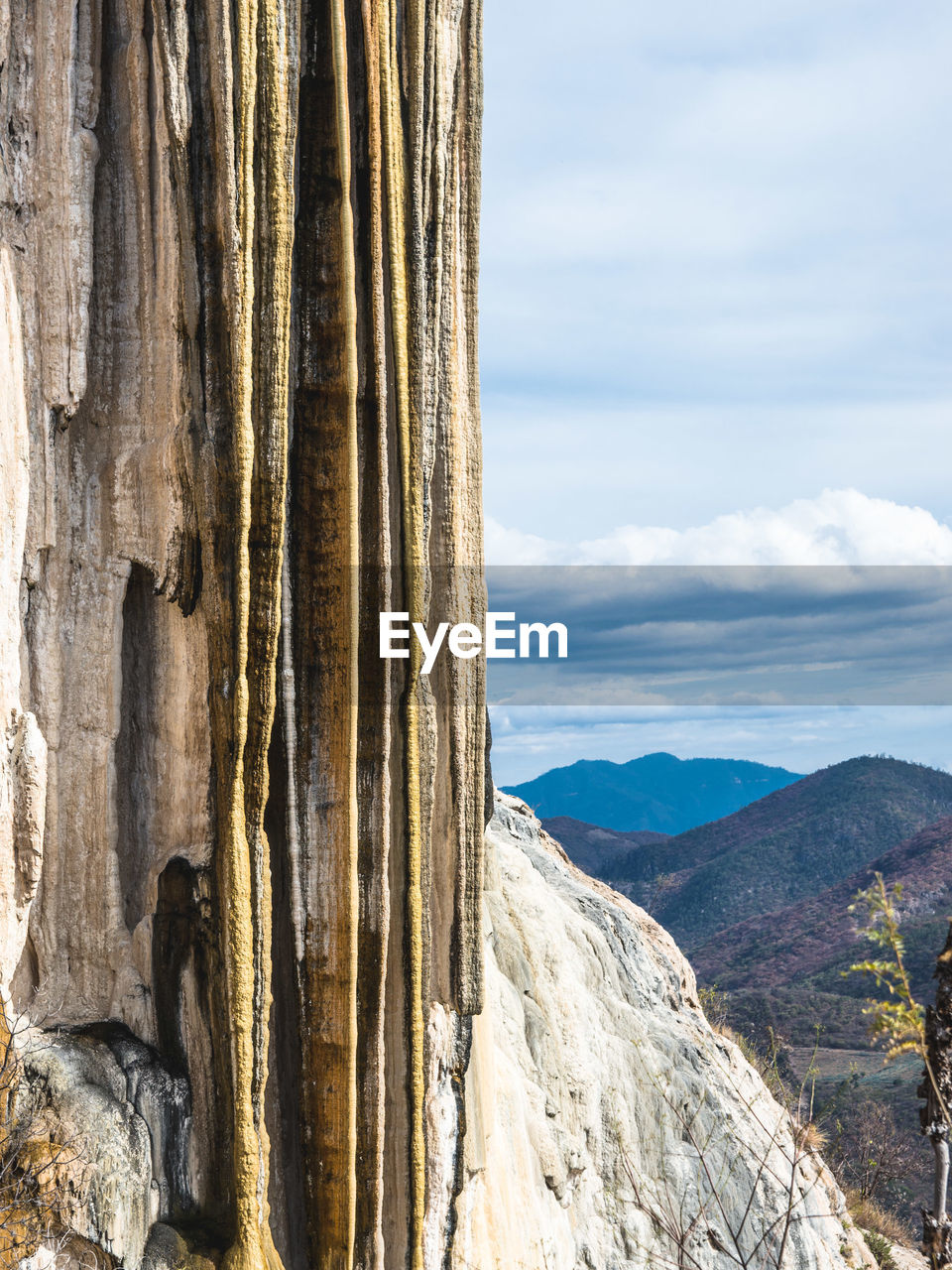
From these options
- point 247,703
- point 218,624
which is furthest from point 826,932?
point 218,624

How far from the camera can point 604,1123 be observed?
6699mm

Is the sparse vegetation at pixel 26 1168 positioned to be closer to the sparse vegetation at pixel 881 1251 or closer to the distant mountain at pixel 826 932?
the sparse vegetation at pixel 881 1251

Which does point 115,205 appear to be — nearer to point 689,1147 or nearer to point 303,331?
point 303,331

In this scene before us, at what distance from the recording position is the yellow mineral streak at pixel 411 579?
436 cm

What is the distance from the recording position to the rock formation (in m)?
3.76

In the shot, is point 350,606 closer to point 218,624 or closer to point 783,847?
point 218,624

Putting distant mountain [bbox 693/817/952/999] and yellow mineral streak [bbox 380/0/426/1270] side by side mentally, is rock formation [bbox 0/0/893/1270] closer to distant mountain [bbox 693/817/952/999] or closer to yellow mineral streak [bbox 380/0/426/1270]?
yellow mineral streak [bbox 380/0/426/1270]

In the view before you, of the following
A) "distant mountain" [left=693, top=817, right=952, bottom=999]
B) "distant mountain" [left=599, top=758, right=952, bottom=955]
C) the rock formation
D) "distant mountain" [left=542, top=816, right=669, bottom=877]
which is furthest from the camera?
"distant mountain" [left=542, top=816, right=669, bottom=877]

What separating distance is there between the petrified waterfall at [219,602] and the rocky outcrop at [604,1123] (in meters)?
1.13

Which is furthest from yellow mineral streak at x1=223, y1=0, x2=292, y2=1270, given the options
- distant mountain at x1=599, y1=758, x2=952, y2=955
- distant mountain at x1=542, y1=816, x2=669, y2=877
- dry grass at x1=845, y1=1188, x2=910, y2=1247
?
distant mountain at x1=542, y1=816, x2=669, y2=877

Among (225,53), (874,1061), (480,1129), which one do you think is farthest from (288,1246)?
(874,1061)

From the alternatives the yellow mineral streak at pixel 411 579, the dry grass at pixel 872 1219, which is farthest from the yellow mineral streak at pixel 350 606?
the dry grass at pixel 872 1219

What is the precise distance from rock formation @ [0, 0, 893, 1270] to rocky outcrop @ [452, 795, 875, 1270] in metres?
0.98

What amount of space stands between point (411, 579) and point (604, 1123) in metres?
4.06
